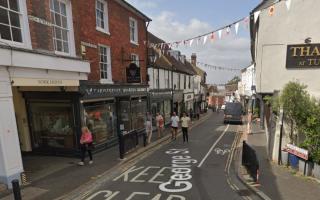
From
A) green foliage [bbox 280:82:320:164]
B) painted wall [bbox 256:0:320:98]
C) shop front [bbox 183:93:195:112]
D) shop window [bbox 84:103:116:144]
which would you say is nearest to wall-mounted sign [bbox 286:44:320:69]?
painted wall [bbox 256:0:320:98]

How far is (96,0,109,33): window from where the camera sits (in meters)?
13.0

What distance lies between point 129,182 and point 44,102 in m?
6.12

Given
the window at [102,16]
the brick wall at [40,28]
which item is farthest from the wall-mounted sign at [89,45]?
the brick wall at [40,28]

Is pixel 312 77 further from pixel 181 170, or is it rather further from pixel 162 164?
pixel 162 164

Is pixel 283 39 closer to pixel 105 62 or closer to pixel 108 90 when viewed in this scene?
pixel 108 90

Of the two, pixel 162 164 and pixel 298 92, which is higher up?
pixel 298 92

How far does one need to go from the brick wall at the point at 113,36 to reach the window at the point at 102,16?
0.78 feet

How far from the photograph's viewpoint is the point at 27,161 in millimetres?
10773

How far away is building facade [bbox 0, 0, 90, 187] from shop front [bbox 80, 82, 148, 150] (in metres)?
0.82

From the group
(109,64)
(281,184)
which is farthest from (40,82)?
(281,184)

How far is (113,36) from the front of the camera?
1412 cm

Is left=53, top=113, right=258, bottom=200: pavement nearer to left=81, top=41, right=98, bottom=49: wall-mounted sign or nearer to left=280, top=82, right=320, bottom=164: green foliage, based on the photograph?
left=280, top=82, right=320, bottom=164: green foliage

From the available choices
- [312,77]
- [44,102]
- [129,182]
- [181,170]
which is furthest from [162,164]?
[312,77]

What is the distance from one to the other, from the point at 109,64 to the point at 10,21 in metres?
6.41
